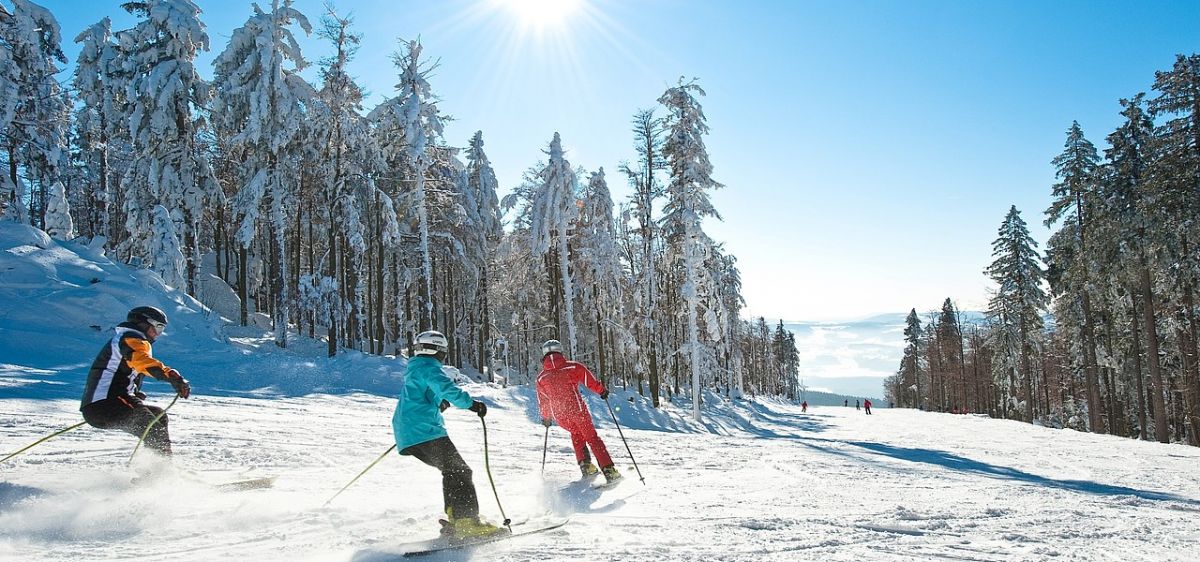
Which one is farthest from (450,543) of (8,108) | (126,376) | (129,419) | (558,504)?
(8,108)

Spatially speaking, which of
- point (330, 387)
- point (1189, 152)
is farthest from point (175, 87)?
point (1189, 152)

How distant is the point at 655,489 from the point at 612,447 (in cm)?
512

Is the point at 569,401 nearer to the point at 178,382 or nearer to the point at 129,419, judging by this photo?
the point at 178,382

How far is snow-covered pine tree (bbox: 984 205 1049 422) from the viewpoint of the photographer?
38188 mm

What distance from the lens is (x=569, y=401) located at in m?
8.89

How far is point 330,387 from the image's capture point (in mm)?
20047

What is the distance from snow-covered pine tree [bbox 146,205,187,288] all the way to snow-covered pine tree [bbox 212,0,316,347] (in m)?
2.50

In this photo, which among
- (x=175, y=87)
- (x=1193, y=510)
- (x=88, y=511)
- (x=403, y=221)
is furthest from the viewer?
(x=403, y=221)

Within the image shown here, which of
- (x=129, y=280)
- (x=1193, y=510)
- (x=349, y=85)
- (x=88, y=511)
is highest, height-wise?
(x=349, y=85)

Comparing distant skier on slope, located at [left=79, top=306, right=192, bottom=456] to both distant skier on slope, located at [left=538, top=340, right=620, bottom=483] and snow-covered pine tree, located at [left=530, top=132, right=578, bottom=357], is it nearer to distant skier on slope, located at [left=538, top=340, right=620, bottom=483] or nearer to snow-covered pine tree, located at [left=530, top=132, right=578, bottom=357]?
distant skier on slope, located at [left=538, top=340, right=620, bottom=483]

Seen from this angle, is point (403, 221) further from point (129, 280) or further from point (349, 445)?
point (349, 445)

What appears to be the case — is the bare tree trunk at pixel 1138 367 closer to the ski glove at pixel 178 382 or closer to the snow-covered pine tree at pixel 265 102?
the ski glove at pixel 178 382

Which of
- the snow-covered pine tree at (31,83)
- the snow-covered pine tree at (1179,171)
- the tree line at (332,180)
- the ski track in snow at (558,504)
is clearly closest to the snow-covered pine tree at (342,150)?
the tree line at (332,180)

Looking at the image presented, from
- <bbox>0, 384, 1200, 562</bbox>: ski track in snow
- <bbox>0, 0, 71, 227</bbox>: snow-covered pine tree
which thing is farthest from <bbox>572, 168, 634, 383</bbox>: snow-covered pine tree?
<bbox>0, 0, 71, 227</bbox>: snow-covered pine tree
